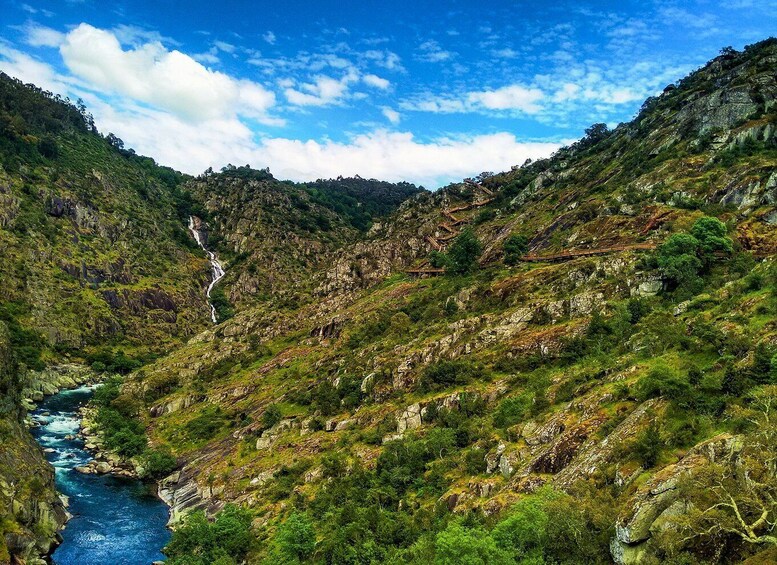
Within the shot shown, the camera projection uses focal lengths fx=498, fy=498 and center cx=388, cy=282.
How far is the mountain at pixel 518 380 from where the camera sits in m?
29.6

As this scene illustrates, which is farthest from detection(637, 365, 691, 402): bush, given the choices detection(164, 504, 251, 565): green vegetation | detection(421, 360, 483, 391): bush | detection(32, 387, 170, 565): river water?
detection(32, 387, 170, 565): river water

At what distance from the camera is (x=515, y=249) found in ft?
333

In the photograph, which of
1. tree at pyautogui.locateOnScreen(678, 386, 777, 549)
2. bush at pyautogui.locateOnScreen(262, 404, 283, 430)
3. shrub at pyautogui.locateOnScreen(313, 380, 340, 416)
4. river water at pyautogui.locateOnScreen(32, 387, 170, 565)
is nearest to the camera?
tree at pyautogui.locateOnScreen(678, 386, 777, 549)

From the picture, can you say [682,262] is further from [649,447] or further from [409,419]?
[409,419]

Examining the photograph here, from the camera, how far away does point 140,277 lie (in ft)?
→ 648

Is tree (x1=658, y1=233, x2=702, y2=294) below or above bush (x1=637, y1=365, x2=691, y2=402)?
above

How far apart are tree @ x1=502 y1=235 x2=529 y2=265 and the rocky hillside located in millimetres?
618

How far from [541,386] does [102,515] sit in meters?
59.8

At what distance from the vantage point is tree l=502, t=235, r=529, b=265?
99438 mm

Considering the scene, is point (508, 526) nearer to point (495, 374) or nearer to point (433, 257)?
point (495, 374)

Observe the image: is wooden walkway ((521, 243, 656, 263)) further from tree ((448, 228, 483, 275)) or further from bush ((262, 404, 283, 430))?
bush ((262, 404, 283, 430))

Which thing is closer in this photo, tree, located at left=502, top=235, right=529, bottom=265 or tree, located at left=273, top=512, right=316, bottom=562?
tree, located at left=273, top=512, right=316, bottom=562

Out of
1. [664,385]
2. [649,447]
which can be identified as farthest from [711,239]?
[649,447]

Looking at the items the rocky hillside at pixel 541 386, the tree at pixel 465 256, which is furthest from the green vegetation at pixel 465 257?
the rocky hillside at pixel 541 386
